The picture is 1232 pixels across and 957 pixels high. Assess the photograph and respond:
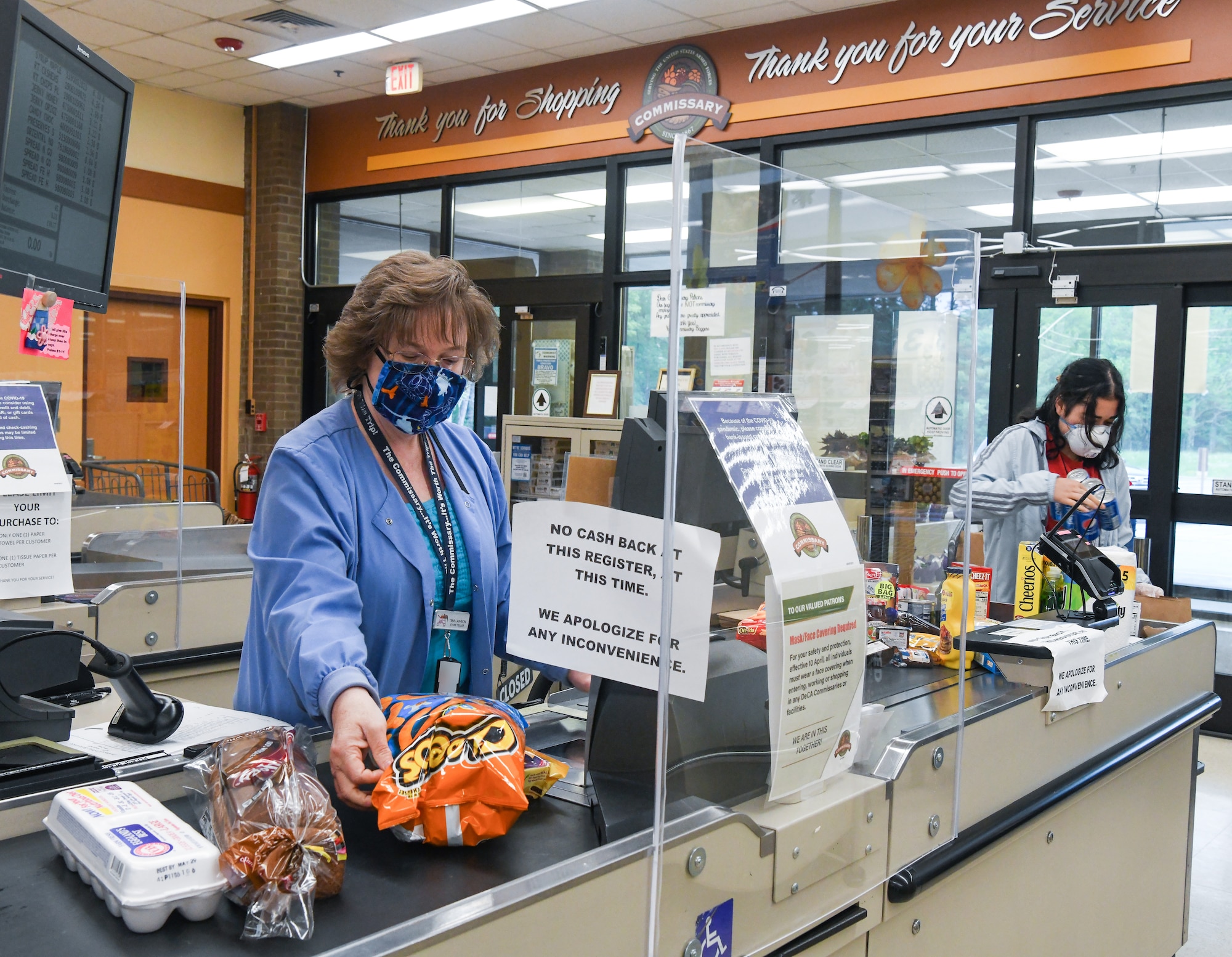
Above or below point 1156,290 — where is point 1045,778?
below

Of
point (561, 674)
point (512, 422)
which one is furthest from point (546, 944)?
point (512, 422)

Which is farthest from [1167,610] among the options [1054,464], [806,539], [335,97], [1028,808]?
[335,97]

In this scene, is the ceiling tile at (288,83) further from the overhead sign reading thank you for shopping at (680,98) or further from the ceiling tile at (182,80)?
the overhead sign reading thank you for shopping at (680,98)

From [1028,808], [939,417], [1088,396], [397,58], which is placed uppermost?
[397,58]

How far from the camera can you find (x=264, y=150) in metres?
8.51

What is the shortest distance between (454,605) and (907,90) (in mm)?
4912

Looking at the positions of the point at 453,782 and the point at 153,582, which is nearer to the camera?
the point at 453,782

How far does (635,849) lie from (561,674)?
42 centimetres

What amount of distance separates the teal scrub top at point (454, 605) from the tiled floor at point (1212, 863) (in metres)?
2.36

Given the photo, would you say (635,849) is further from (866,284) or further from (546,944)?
(866,284)

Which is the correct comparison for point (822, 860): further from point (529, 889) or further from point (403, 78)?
point (403, 78)

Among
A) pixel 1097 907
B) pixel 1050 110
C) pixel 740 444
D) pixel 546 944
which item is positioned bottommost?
pixel 1097 907

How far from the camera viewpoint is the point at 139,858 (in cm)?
92

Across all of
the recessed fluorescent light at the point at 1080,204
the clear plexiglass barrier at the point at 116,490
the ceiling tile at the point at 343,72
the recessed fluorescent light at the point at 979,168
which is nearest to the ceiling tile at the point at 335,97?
the ceiling tile at the point at 343,72
